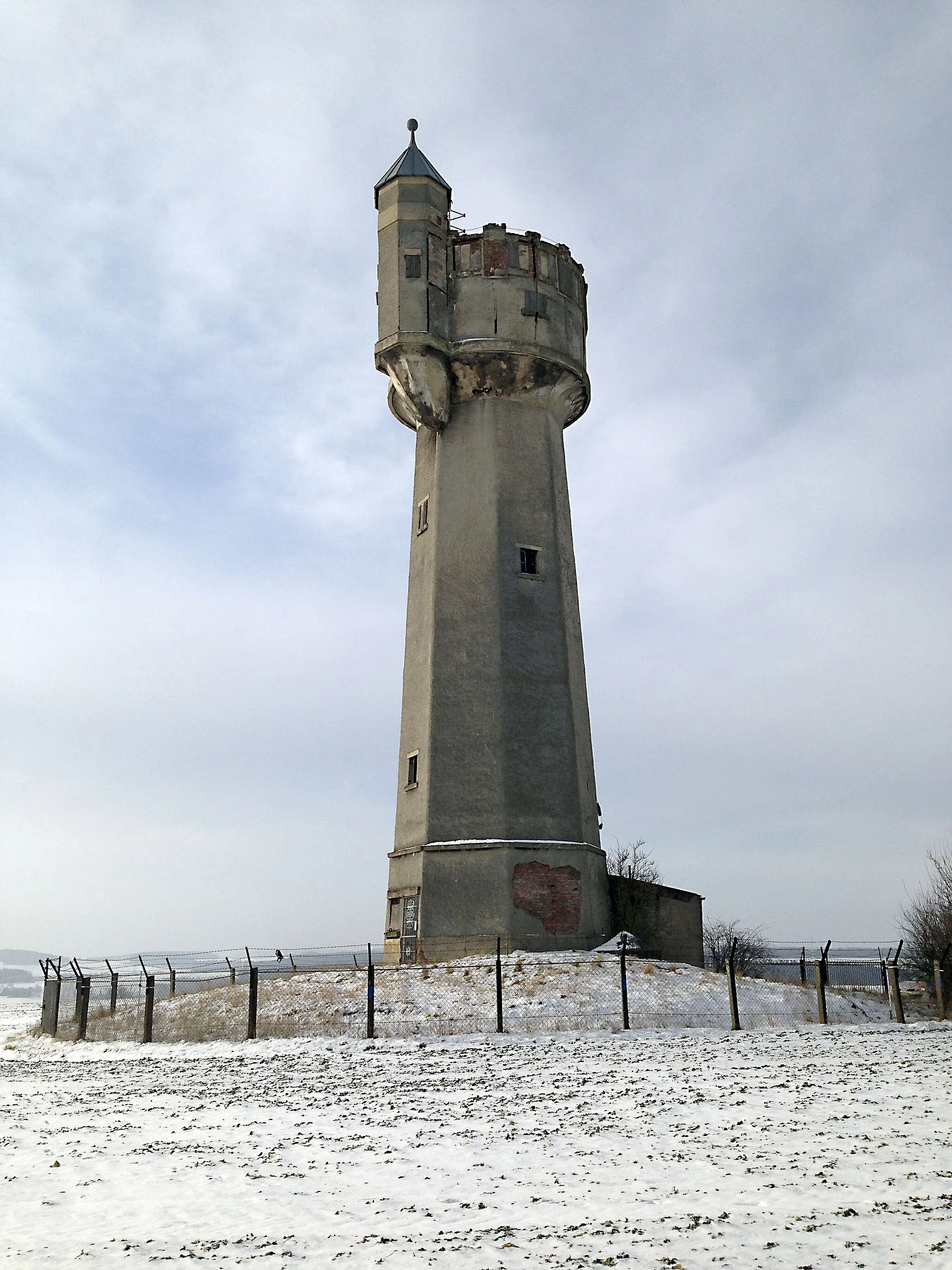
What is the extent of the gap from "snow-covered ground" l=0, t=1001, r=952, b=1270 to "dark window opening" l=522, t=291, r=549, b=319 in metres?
19.1

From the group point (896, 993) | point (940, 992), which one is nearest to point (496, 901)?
point (896, 993)

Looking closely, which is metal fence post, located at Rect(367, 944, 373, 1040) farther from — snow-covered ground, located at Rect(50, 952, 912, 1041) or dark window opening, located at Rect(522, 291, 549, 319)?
dark window opening, located at Rect(522, 291, 549, 319)

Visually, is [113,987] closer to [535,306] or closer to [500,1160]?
[500,1160]

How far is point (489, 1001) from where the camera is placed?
20.2 meters

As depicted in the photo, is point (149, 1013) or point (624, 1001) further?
point (149, 1013)

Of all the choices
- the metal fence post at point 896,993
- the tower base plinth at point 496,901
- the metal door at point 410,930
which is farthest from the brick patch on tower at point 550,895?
the metal fence post at point 896,993

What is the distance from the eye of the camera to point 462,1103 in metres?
12.0

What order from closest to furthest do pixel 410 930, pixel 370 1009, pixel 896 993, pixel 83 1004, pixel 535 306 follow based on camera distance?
pixel 370 1009 → pixel 896 993 → pixel 83 1004 → pixel 410 930 → pixel 535 306

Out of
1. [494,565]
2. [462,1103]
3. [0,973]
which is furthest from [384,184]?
[0,973]

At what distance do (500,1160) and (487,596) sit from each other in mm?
18533

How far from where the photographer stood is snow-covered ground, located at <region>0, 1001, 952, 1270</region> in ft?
23.3

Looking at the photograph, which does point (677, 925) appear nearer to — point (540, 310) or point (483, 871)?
point (483, 871)

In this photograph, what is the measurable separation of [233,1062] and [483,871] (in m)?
9.61

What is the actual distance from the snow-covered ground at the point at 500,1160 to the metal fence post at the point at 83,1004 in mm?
6141
